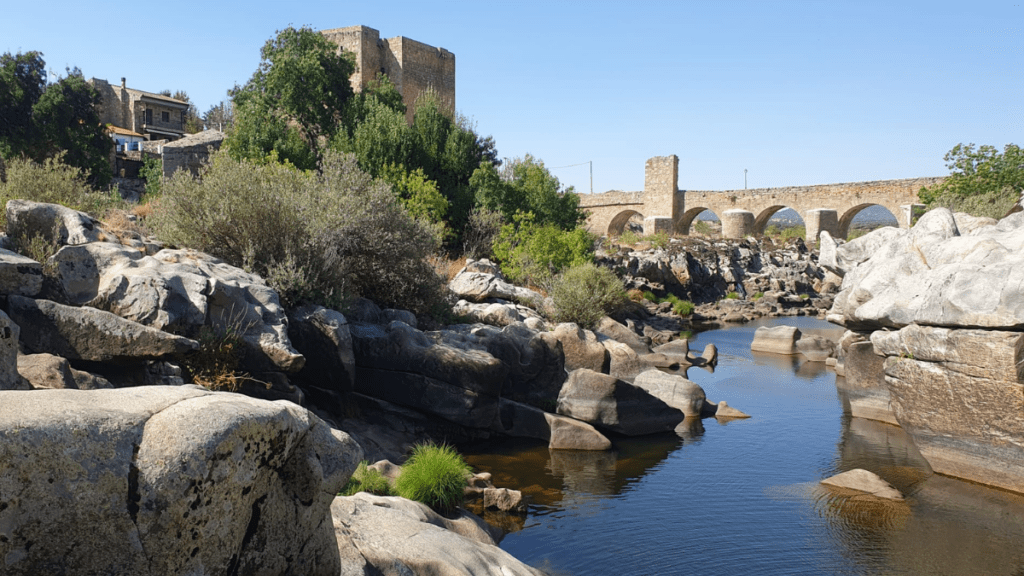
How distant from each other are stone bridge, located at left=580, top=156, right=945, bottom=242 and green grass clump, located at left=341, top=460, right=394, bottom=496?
47.8 m

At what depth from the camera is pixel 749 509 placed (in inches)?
424

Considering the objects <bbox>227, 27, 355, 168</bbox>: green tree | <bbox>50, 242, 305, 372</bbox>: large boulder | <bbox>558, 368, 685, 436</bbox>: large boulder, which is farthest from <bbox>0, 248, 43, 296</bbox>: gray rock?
<bbox>227, 27, 355, 168</bbox>: green tree

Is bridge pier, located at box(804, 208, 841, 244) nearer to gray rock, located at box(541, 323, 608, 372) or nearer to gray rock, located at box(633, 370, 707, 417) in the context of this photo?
A: gray rock, located at box(541, 323, 608, 372)

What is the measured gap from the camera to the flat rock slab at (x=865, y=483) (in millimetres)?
11291

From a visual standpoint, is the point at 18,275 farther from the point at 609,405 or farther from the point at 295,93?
the point at 295,93

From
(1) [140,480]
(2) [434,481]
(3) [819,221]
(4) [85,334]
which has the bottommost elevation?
(2) [434,481]

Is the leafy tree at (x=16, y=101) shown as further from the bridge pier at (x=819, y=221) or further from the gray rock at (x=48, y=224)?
the bridge pier at (x=819, y=221)

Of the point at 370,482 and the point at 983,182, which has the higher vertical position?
the point at 983,182

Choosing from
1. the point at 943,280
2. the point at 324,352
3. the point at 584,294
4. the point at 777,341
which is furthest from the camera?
the point at 777,341

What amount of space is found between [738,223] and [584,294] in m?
33.7

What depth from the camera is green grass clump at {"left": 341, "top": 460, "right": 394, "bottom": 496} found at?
27.9ft

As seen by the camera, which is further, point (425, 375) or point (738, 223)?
point (738, 223)

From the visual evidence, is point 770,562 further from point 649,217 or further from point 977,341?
point 649,217

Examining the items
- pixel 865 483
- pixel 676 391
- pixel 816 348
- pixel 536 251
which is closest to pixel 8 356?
pixel 865 483
